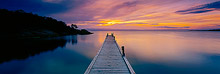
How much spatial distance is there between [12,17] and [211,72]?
54955 mm

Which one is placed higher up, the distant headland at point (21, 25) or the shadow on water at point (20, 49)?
the distant headland at point (21, 25)

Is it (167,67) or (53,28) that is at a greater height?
(53,28)

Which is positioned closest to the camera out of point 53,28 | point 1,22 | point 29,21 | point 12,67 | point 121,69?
point 121,69

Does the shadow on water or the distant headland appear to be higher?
the distant headland

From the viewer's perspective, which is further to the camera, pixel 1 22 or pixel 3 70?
pixel 1 22

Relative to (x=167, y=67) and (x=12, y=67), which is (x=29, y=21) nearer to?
(x=12, y=67)

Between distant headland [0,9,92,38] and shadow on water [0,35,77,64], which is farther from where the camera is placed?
distant headland [0,9,92,38]

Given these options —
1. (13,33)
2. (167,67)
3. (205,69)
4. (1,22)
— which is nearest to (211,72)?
(205,69)

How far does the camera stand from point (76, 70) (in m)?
10.2

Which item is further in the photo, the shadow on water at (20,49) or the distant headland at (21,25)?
the distant headland at (21,25)

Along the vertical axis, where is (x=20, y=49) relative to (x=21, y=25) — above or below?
below

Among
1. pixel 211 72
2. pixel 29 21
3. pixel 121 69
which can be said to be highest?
pixel 29 21

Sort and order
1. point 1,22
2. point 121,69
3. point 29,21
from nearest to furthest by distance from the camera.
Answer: point 121,69 → point 1,22 → point 29,21

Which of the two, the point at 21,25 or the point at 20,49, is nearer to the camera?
the point at 20,49
